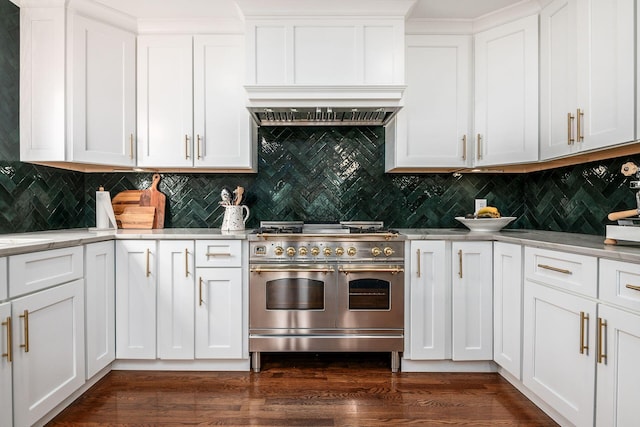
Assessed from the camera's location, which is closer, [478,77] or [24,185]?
[24,185]

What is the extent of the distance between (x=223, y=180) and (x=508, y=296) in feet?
7.61

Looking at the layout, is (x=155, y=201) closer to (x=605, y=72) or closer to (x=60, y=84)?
(x=60, y=84)

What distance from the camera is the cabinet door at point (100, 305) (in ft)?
7.15

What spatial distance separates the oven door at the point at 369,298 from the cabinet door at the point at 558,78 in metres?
1.26

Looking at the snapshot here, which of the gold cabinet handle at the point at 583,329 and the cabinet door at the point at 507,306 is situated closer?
the gold cabinet handle at the point at 583,329

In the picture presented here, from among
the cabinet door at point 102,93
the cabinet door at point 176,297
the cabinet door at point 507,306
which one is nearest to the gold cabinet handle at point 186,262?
the cabinet door at point 176,297

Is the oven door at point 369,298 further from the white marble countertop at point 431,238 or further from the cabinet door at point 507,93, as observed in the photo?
the cabinet door at point 507,93

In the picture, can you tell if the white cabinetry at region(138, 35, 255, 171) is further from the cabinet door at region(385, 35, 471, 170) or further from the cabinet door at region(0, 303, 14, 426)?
the cabinet door at region(0, 303, 14, 426)

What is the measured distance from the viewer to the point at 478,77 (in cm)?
270

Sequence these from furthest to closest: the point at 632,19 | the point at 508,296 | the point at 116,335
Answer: the point at 116,335, the point at 508,296, the point at 632,19

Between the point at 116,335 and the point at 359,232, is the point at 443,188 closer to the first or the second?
the point at 359,232

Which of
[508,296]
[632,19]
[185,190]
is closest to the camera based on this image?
[632,19]

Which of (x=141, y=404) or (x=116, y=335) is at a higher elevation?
(x=116, y=335)

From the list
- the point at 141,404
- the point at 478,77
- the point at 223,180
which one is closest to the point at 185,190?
the point at 223,180
